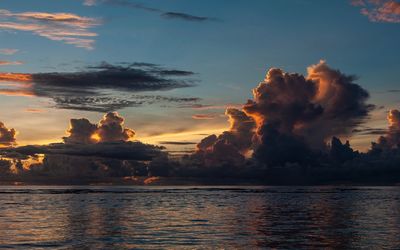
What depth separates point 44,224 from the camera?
75.6 m

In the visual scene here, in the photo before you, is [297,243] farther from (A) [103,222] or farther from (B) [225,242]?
(A) [103,222]

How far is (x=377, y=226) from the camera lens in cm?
7331

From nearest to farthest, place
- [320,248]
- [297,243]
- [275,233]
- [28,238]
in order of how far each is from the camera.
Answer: [320,248] → [297,243] → [28,238] → [275,233]

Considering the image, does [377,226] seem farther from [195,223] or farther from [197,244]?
[197,244]

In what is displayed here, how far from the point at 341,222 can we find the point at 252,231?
21.7 m

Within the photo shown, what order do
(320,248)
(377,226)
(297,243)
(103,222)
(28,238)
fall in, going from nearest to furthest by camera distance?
(320,248) → (297,243) → (28,238) → (377,226) → (103,222)

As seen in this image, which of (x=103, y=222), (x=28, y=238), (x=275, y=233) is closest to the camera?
(x=28, y=238)

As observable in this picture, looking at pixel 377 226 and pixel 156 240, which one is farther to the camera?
pixel 377 226

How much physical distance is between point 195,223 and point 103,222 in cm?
1470

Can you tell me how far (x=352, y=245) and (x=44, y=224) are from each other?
45.6 meters

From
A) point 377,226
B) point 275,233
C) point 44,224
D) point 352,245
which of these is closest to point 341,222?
point 377,226

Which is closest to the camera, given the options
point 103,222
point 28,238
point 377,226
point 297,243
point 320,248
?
point 320,248

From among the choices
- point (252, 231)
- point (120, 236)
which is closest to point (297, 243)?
point (252, 231)

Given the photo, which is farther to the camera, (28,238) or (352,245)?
(28,238)
